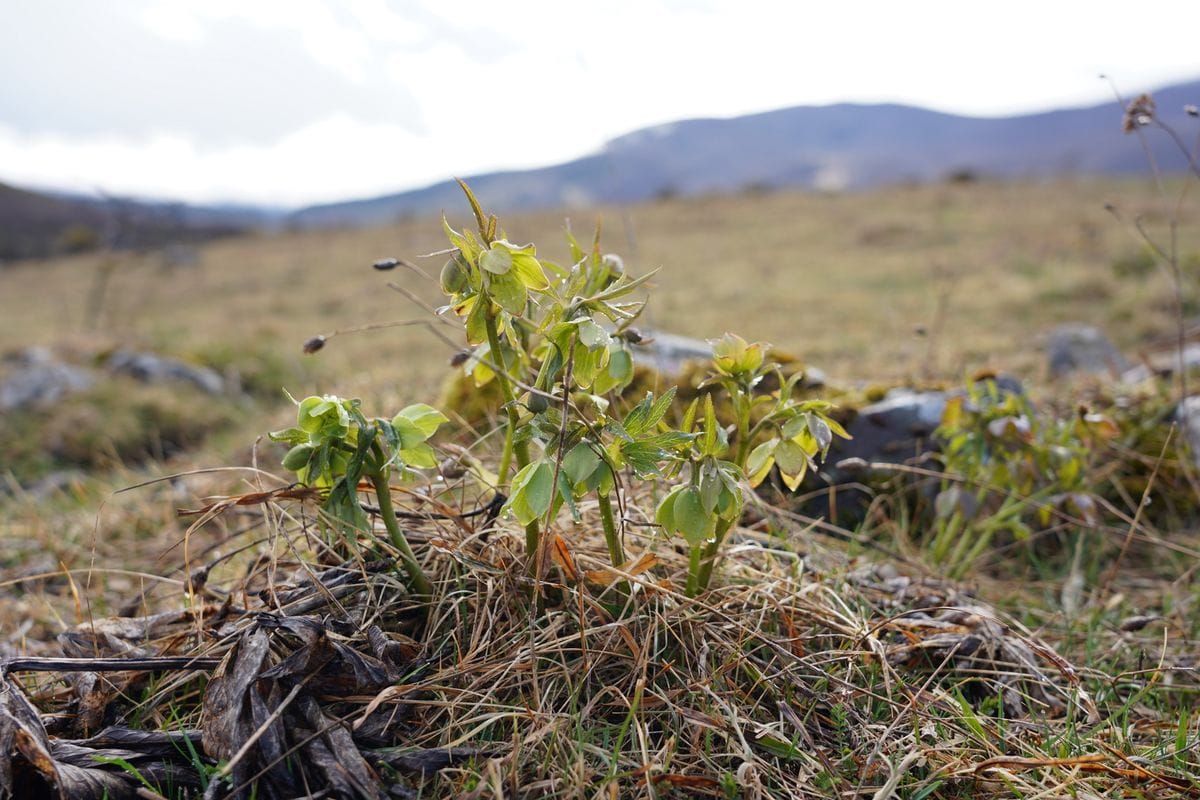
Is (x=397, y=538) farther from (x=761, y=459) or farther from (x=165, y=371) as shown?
(x=165, y=371)

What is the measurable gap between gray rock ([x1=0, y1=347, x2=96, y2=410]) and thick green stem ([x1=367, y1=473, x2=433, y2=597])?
18.5ft

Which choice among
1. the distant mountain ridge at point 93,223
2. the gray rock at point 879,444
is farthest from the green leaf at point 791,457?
the distant mountain ridge at point 93,223

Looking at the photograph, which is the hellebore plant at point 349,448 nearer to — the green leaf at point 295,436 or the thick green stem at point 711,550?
the green leaf at point 295,436

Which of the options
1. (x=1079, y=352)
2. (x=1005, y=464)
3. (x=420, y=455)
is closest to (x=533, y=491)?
(x=420, y=455)

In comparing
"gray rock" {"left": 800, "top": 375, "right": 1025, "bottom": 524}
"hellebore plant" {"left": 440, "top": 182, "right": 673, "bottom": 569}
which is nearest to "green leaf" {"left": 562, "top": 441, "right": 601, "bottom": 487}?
"hellebore plant" {"left": 440, "top": 182, "right": 673, "bottom": 569}

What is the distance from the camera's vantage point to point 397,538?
1643 mm

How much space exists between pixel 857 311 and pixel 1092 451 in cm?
641

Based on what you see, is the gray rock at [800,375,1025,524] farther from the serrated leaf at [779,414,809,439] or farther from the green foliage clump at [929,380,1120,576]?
the serrated leaf at [779,414,809,439]

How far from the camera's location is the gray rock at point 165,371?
6668 mm

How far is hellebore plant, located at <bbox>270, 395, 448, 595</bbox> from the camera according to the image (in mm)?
1438

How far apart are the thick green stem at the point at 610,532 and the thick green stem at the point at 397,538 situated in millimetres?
410

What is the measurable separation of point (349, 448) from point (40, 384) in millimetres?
6201

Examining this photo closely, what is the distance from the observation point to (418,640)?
1.69 meters

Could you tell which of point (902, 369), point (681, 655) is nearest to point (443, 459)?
point (681, 655)
